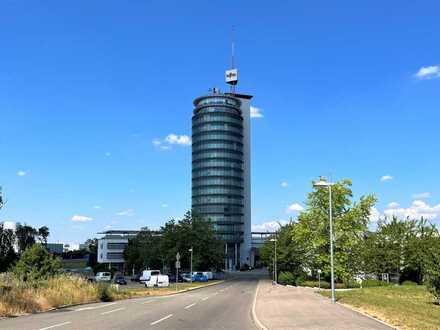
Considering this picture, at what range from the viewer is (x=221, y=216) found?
7136 inches

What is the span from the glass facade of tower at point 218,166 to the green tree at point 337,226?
435 feet

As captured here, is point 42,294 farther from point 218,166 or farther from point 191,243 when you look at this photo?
point 218,166

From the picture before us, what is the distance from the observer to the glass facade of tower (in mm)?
180625

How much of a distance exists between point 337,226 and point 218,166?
13650 centimetres

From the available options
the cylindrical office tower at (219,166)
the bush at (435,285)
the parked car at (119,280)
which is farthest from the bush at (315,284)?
the cylindrical office tower at (219,166)

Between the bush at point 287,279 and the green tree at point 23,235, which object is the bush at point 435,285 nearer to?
the bush at point 287,279

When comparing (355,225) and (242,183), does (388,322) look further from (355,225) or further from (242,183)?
(242,183)

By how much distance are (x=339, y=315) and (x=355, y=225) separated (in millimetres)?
27476

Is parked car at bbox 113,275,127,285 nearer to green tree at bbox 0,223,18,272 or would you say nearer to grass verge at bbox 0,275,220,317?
green tree at bbox 0,223,18,272

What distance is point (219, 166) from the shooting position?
18025 centimetres

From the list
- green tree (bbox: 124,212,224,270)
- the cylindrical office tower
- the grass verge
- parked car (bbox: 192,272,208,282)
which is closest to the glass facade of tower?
the cylindrical office tower

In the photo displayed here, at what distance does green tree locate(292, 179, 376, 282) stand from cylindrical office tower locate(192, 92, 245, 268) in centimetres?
13235

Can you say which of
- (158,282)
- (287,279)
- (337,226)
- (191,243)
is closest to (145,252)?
(191,243)

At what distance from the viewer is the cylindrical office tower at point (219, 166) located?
181 metres
